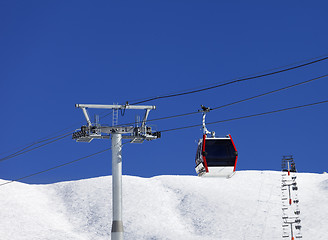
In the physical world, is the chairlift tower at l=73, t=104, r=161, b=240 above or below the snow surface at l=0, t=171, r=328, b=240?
below

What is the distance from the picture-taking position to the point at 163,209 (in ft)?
291

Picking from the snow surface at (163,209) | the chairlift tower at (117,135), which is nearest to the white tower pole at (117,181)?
the chairlift tower at (117,135)

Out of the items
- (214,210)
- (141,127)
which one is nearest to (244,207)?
(214,210)

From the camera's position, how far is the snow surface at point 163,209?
260 feet

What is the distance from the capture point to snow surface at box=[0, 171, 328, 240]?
79.2 meters

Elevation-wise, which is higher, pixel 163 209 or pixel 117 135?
pixel 163 209

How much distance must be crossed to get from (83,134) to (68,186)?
71.9 metres

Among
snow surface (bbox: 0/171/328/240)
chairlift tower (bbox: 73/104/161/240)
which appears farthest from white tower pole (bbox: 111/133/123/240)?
snow surface (bbox: 0/171/328/240)

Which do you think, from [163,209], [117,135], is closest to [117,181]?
[117,135]

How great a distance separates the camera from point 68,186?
100250mm

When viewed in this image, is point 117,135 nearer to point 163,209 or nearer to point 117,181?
point 117,181

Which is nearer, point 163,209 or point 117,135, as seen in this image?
point 117,135

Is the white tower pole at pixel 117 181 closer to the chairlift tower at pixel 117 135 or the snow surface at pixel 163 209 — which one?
the chairlift tower at pixel 117 135

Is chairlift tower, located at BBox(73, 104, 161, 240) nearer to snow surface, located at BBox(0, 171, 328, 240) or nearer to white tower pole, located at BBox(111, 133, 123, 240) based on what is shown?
white tower pole, located at BBox(111, 133, 123, 240)
